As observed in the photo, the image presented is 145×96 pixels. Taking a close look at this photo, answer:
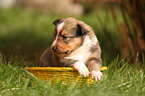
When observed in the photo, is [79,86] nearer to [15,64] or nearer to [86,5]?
[15,64]

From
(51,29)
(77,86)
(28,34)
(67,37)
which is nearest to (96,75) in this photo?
(77,86)

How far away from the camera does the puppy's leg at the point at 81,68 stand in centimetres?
233

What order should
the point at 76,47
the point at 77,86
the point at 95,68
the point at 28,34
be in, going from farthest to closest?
the point at 28,34, the point at 76,47, the point at 95,68, the point at 77,86

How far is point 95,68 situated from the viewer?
7.92 ft

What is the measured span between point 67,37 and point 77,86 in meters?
0.53

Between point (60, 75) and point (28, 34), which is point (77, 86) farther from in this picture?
point (28, 34)

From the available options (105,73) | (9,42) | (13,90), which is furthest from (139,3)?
(9,42)

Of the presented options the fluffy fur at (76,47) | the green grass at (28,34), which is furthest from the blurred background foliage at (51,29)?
the fluffy fur at (76,47)

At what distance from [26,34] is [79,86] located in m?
4.20

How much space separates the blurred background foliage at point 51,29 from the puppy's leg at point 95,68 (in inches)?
29.6

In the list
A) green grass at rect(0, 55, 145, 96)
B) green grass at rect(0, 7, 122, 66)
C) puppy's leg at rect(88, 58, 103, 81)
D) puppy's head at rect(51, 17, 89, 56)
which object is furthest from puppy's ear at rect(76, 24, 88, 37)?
green grass at rect(0, 7, 122, 66)

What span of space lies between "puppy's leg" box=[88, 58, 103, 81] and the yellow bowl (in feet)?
0.26

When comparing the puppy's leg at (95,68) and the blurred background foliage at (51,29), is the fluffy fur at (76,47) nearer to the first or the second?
the puppy's leg at (95,68)

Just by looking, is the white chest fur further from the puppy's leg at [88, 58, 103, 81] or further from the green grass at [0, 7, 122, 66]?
the green grass at [0, 7, 122, 66]
